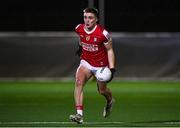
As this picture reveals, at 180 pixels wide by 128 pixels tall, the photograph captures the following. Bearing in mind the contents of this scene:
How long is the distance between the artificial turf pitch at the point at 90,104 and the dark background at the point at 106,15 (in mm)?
14640

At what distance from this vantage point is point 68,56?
26.2m

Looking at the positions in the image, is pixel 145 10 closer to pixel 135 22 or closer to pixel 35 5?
pixel 135 22

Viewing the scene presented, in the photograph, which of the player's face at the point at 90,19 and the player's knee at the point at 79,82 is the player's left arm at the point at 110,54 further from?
the player's knee at the point at 79,82

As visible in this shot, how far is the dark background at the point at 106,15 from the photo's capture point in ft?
132

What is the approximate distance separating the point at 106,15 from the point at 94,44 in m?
26.3

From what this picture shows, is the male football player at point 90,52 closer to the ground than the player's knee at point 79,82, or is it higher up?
higher up

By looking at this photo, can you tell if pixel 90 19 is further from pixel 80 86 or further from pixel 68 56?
pixel 68 56

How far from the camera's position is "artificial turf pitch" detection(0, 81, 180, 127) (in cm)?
1387

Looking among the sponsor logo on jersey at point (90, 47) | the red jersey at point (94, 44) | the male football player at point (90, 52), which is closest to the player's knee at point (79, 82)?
the male football player at point (90, 52)

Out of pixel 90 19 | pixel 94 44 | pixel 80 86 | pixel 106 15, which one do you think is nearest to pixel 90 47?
pixel 94 44

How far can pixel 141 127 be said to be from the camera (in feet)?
42.5

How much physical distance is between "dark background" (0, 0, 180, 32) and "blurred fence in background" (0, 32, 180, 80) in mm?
12663

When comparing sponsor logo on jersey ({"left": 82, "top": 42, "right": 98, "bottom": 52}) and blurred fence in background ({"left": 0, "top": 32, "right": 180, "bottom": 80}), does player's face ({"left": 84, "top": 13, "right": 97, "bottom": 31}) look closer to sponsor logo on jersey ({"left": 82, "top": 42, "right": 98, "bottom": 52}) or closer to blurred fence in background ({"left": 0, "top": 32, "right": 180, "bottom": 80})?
sponsor logo on jersey ({"left": 82, "top": 42, "right": 98, "bottom": 52})

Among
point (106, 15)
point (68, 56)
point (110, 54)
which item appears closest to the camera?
point (110, 54)
